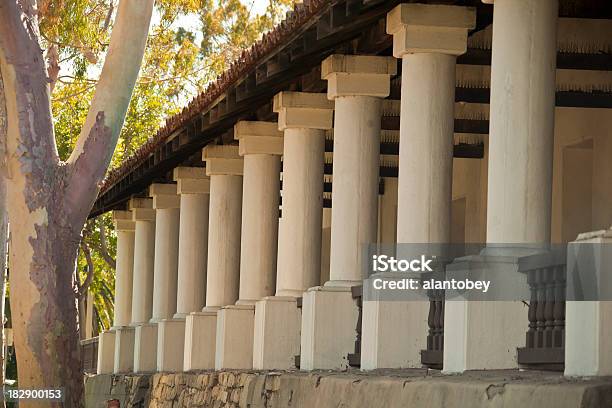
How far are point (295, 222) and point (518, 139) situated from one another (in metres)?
6.74

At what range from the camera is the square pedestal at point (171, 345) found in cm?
2514

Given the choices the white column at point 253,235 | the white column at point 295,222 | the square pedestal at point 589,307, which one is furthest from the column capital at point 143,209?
the square pedestal at point 589,307

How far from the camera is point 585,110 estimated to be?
17656mm

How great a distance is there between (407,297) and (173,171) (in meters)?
12.5

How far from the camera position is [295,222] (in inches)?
705

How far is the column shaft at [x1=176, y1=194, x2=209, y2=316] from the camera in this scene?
24.7 meters

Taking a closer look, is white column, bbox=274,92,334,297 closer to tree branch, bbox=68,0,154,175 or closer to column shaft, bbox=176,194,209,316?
tree branch, bbox=68,0,154,175

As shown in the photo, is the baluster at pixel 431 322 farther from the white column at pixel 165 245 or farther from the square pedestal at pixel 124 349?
the square pedestal at pixel 124 349

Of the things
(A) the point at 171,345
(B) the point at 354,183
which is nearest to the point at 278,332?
(B) the point at 354,183

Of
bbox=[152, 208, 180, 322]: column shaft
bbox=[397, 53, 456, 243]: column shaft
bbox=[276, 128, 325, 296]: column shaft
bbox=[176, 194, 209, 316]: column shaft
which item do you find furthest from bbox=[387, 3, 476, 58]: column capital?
bbox=[152, 208, 180, 322]: column shaft

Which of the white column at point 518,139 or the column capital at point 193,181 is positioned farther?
the column capital at point 193,181

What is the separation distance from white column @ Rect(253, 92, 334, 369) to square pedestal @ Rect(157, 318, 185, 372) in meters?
6.97

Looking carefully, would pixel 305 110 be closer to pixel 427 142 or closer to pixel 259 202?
pixel 259 202

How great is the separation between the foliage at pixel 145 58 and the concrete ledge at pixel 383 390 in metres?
5.62
